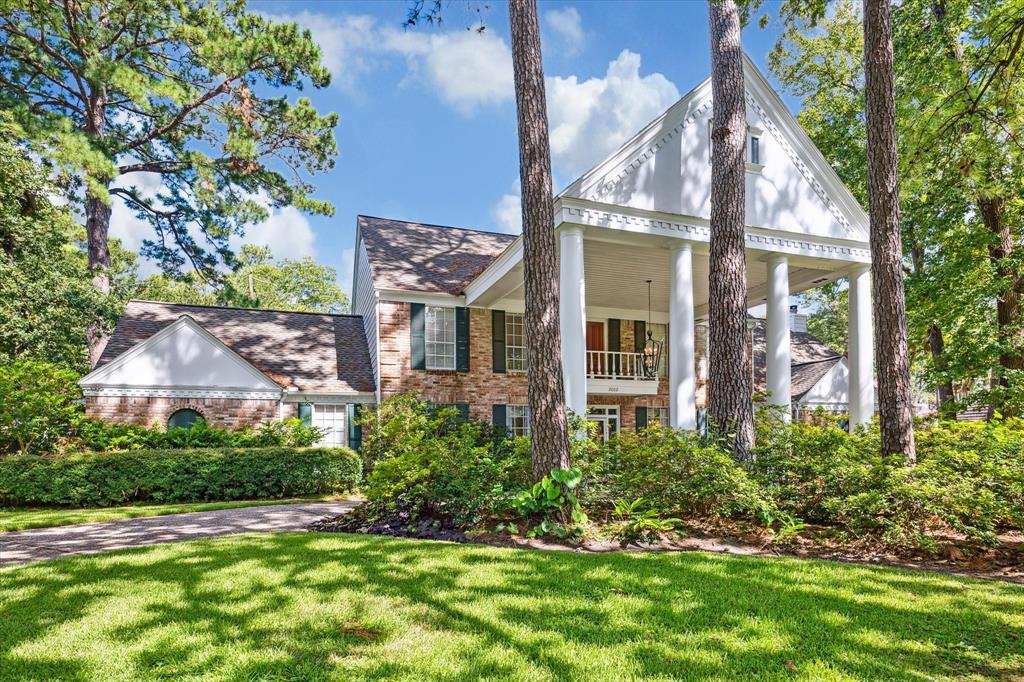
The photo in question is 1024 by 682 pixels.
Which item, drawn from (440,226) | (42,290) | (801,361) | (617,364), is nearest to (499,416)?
(617,364)

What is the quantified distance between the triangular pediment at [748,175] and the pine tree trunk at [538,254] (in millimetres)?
2631

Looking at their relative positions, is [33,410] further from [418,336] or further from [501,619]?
[501,619]

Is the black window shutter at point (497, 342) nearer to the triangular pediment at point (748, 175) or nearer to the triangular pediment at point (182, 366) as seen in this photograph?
the triangular pediment at point (182, 366)

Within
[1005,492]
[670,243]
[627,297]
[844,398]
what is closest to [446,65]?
[670,243]

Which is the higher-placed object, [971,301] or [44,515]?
[971,301]

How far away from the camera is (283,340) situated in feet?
49.1

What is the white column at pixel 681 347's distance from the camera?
966 centimetres

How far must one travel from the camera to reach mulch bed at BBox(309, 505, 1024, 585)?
4.73m

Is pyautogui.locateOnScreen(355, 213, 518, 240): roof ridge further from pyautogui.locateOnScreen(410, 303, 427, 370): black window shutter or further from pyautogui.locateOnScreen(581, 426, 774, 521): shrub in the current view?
pyautogui.locateOnScreen(581, 426, 774, 521): shrub

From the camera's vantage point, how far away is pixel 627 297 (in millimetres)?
15438

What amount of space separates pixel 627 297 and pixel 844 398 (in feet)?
28.7

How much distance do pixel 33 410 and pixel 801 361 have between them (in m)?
21.8

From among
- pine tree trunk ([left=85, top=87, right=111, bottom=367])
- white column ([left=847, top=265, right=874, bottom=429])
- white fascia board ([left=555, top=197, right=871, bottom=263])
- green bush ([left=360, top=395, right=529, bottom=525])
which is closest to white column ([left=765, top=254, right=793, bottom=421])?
white fascia board ([left=555, top=197, right=871, bottom=263])

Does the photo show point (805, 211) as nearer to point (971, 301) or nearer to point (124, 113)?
point (971, 301)
